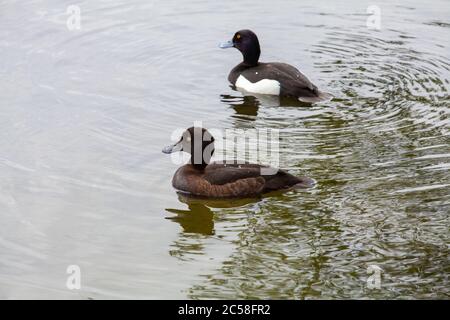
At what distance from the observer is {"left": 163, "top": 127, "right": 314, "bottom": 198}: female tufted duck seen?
1016 centimetres

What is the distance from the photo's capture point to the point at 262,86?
1360cm

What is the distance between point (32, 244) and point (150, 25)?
767 centimetres

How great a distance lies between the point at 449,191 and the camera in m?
10.0

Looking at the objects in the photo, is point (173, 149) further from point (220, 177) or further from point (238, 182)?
point (238, 182)

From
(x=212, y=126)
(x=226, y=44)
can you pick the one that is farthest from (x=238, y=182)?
(x=226, y=44)

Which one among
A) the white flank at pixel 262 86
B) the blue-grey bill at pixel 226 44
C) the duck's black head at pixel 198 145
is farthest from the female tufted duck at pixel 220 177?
the blue-grey bill at pixel 226 44

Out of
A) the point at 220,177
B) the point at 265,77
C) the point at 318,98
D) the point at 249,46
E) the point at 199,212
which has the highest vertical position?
the point at 249,46

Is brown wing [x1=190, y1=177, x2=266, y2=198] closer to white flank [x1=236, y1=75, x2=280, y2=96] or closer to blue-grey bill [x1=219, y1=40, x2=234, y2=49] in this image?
white flank [x1=236, y1=75, x2=280, y2=96]

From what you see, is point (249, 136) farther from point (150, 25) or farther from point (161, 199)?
point (150, 25)

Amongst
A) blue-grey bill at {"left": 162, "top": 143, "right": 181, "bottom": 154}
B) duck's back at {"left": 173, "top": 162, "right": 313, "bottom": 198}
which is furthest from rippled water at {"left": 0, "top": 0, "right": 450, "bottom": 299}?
blue-grey bill at {"left": 162, "top": 143, "right": 181, "bottom": 154}

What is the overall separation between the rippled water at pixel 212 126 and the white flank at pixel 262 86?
0.17 m

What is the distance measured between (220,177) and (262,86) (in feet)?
12.0

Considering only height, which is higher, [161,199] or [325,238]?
[161,199]
